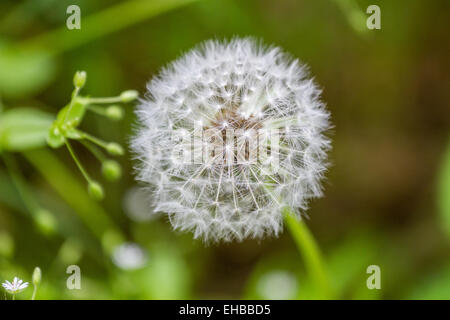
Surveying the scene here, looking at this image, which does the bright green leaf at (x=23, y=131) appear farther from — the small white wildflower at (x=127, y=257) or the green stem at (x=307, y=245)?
the green stem at (x=307, y=245)

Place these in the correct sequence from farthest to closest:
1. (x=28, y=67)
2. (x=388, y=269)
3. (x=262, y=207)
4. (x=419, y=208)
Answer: (x=419, y=208) → (x=388, y=269) → (x=28, y=67) → (x=262, y=207)

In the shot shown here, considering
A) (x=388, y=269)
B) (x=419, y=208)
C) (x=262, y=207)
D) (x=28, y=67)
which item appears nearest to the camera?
(x=262, y=207)

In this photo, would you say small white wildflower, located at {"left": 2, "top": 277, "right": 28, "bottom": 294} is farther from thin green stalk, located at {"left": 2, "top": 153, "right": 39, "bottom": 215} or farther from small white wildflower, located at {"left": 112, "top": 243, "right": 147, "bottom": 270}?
thin green stalk, located at {"left": 2, "top": 153, "right": 39, "bottom": 215}

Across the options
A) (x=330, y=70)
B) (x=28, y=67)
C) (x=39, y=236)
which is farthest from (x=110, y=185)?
(x=330, y=70)

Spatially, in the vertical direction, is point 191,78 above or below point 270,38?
below

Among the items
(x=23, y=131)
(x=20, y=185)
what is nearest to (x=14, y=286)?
(x=23, y=131)

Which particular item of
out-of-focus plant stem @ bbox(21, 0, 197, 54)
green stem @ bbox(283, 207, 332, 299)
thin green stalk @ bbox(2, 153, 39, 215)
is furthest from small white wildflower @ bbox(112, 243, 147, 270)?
out-of-focus plant stem @ bbox(21, 0, 197, 54)

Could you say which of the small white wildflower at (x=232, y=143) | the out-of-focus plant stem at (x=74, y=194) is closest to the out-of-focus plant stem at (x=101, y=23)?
the out-of-focus plant stem at (x=74, y=194)

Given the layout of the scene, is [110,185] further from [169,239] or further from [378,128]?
[378,128]
